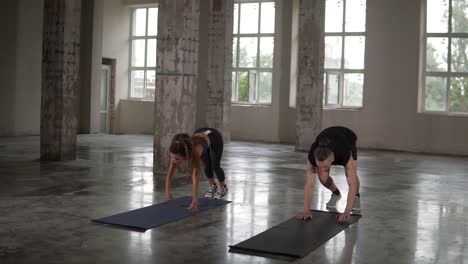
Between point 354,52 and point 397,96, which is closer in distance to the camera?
point 397,96

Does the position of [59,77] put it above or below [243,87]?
below

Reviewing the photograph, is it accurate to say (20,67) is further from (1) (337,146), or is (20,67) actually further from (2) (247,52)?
(1) (337,146)

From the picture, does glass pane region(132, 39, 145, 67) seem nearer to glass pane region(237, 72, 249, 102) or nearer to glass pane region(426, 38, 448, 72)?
glass pane region(237, 72, 249, 102)

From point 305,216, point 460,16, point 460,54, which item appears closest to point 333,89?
point 460,54

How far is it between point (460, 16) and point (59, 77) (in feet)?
42.3

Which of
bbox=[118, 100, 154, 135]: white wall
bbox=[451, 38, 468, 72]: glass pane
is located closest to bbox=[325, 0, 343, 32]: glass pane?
bbox=[451, 38, 468, 72]: glass pane

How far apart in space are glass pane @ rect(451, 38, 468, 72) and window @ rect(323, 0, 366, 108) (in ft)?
9.74

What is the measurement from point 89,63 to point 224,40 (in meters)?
6.12

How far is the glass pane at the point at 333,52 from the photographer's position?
69.0 ft

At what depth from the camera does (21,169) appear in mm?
11641

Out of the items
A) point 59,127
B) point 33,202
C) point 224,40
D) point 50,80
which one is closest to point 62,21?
point 50,80

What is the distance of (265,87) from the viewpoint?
2238cm

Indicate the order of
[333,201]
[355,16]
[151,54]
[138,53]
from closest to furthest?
[333,201]
[355,16]
[151,54]
[138,53]

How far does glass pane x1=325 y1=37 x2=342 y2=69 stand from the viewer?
828 inches
